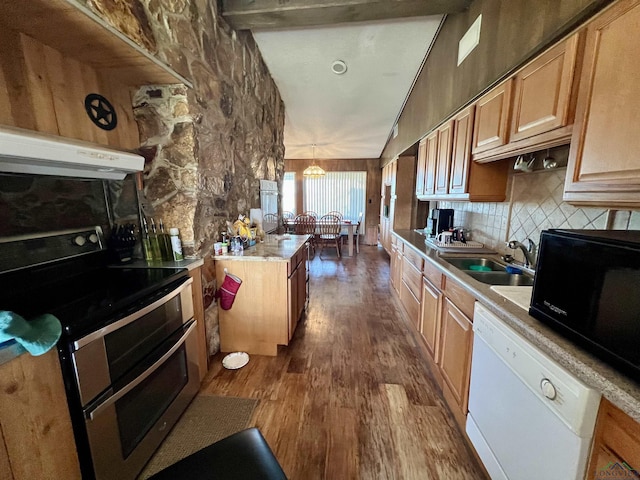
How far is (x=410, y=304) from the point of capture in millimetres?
2518

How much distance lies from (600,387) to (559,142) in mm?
1032

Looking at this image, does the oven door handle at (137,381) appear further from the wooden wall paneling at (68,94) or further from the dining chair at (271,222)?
the dining chair at (271,222)

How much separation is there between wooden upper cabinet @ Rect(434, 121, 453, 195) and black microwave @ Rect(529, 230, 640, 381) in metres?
1.43

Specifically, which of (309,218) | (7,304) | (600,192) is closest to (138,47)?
(7,304)

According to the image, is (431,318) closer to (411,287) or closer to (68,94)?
(411,287)

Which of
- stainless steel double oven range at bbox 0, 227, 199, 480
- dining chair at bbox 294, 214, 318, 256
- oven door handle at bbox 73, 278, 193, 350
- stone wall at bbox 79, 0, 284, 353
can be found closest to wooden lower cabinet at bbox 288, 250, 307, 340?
stone wall at bbox 79, 0, 284, 353

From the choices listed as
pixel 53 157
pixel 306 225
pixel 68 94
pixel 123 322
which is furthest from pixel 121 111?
pixel 306 225

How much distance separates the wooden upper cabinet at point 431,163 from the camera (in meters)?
2.56

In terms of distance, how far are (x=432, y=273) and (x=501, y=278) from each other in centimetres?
44

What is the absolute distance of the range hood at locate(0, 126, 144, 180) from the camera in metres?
0.88

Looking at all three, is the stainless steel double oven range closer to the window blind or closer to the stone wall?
the stone wall

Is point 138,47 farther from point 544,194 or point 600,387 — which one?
point 544,194

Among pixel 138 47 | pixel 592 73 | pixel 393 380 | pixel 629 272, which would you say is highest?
pixel 138 47

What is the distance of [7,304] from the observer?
99 centimetres
